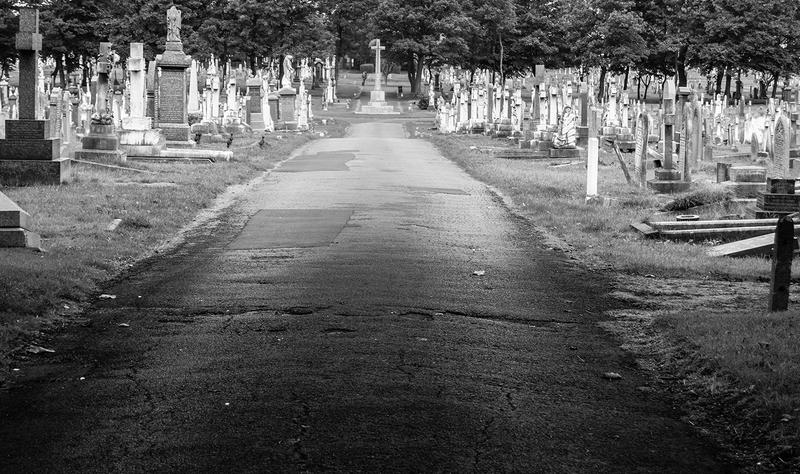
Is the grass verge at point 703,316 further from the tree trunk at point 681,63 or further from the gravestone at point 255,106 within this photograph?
the tree trunk at point 681,63

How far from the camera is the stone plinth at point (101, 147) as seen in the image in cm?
2400

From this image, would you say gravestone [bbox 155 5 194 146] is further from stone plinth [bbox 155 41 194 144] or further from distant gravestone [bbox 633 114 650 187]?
distant gravestone [bbox 633 114 650 187]

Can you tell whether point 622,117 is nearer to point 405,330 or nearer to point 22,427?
point 405,330

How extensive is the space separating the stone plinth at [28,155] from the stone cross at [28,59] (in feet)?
0.86

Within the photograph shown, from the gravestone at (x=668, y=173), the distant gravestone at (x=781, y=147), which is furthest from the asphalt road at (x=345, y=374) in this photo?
the gravestone at (x=668, y=173)

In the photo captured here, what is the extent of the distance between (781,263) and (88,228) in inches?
353

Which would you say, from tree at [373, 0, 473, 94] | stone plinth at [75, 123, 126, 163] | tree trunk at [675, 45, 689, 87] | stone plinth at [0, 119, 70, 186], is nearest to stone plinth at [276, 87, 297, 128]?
stone plinth at [75, 123, 126, 163]

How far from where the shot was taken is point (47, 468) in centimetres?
529

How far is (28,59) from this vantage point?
18.8m

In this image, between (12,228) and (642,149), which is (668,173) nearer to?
(642,149)

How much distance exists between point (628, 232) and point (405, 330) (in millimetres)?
7540

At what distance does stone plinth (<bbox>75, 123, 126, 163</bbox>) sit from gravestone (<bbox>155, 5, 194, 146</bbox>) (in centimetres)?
638

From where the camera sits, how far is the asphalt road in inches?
220

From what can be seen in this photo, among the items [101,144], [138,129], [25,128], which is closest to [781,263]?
[25,128]
